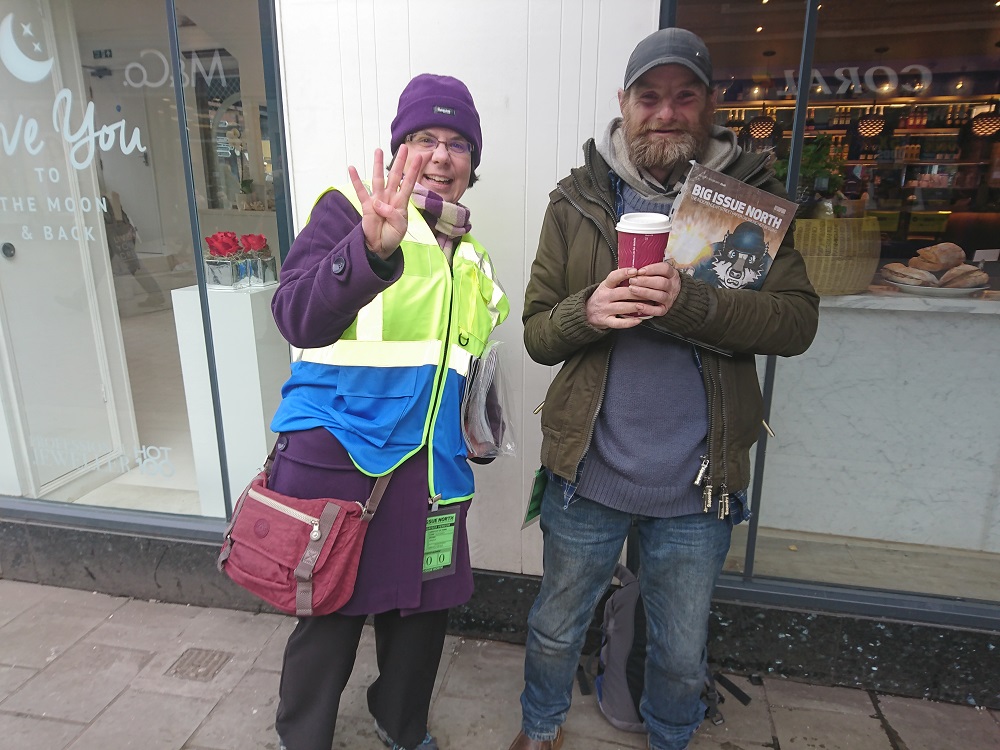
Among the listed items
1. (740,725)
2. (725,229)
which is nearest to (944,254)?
(725,229)

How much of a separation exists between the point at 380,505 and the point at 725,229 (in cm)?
116

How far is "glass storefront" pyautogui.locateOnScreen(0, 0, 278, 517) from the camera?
284cm

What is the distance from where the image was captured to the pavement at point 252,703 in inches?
91.0

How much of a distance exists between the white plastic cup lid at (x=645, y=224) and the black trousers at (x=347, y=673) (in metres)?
1.28

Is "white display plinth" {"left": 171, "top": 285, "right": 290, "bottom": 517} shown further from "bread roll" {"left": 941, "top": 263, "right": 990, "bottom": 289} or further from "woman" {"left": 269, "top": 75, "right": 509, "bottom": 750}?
"bread roll" {"left": 941, "top": 263, "right": 990, "bottom": 289}

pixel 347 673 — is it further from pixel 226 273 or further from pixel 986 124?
pixel 986 124

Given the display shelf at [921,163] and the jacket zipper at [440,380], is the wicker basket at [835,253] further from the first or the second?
the jacket zipper at [440,380]

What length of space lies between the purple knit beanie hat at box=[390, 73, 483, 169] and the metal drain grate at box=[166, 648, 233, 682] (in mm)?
2208

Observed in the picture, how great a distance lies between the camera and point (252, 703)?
2.48m

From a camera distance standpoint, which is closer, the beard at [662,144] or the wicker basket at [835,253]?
the beard at [662,144]

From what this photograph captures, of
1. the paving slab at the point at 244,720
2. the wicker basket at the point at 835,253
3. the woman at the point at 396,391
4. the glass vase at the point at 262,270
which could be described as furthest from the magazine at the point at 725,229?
the paving slab at the point at 244,720

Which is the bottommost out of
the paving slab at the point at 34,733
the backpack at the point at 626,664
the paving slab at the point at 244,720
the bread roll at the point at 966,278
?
the paving slab at the point at 244,720

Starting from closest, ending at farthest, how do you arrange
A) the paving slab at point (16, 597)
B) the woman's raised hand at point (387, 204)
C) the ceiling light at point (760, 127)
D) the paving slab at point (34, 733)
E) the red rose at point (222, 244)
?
the woman's raised hand at point (387, 204) < the paving slab at point (34, 733) < the ceiling light at point (760, 127) < the red rose at point (222, 244) < the paving slab at point (16, 597)

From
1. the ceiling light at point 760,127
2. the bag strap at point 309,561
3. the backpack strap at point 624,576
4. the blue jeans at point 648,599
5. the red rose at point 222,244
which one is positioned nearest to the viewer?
the bag strap at point 309,561
